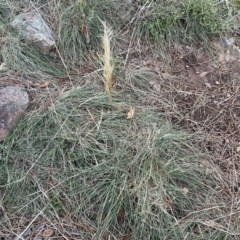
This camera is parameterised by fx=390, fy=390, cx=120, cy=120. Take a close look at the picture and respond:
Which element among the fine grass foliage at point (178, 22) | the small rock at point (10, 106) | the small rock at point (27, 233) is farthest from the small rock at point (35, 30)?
the small rock at point (27, 233)

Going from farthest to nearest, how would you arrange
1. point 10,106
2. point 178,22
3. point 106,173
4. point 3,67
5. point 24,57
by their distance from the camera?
point 178,22 < point 24,57 < point 3,67 < point 10,106 < point 106,173

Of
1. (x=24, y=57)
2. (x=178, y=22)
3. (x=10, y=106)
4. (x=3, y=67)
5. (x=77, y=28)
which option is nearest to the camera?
(x=10, y=106)

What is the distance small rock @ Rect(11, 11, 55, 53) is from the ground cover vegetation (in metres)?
0.05

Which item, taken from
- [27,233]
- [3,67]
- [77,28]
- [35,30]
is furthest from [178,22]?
[27,233]

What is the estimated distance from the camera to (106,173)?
6.34 ft

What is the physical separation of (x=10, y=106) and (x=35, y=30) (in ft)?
2.02

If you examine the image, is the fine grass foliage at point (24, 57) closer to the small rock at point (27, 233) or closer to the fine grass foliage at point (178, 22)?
the fine grass foliage at point (178, 22)

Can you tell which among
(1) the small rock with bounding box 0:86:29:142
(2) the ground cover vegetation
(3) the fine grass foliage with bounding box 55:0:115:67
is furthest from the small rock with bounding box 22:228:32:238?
(3) the fine grass foliage with bounding box 55:0:115:67

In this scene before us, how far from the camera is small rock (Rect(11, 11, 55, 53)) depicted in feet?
7.93

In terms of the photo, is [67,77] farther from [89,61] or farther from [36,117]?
[36,117]

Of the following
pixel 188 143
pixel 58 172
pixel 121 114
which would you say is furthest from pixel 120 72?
pixel 58 172

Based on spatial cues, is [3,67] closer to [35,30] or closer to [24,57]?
[24,57]

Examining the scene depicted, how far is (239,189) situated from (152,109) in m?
0.65

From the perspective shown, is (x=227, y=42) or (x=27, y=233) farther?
(x=227, y=42)
